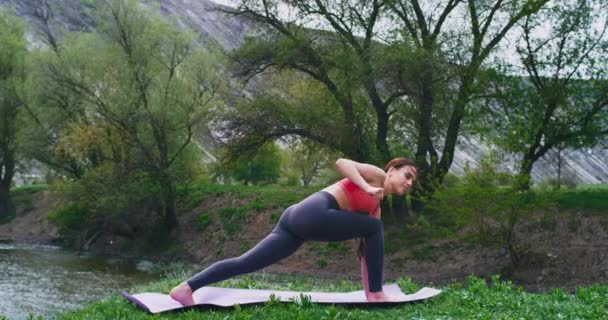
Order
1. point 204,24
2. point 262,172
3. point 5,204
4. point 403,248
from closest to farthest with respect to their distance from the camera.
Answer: point 403,248 → point 5,204 → point 262,172 → point 204,24

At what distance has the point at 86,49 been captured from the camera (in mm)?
39562

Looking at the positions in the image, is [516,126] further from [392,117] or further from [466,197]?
[392,117]

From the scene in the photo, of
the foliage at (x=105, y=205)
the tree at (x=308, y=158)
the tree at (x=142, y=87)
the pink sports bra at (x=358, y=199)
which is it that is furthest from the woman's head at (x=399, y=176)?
the tree at (x=142, y=87)

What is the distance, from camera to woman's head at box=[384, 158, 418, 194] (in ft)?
29.4

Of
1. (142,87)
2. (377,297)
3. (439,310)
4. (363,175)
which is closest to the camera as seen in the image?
(439,310)

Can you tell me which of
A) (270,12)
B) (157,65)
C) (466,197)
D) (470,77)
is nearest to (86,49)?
(157,65)

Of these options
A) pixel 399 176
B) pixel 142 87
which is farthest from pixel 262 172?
pixel 399 176

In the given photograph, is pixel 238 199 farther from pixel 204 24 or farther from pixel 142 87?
pixel 204 24

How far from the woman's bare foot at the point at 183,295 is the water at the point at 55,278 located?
901 centimetres

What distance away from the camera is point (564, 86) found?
91.2ft

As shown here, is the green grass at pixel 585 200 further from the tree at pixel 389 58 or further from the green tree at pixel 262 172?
the green tree at pixel 262 172

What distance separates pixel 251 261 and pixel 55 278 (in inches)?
743

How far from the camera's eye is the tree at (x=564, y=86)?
27.8 meters

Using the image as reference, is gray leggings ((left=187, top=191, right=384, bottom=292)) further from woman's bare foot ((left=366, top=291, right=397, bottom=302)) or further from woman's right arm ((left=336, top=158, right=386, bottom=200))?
woman's right arm ((left=336, top=158, right=386, bottom=200))
